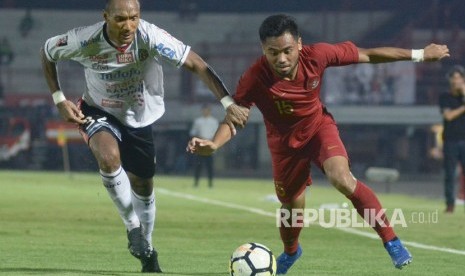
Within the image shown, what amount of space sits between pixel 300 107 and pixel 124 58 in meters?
1.47

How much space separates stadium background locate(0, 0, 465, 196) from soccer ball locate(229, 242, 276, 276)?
1160 inches

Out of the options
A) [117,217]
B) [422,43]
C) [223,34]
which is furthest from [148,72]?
[223,34]

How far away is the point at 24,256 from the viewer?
38.9ft

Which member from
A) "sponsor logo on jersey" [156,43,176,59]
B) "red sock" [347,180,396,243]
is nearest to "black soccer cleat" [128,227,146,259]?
"sponsor logo on jersey" [156,43,176,59]

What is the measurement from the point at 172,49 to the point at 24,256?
284 centimetres

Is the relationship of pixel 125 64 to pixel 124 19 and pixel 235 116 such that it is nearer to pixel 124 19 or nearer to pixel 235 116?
pixel 124 19

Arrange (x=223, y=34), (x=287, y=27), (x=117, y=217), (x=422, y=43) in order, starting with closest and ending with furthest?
(x=287, y=27) < (x=117, y=217) < (x=422, y=43) < (x=223, y=34)

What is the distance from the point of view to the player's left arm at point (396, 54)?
1032cm

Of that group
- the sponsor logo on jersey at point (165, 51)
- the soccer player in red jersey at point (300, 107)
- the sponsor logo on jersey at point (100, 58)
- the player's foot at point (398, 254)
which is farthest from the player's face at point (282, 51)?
the player's foot at point (398, 254)

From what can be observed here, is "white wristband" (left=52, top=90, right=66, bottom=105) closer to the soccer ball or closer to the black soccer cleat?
the black soccer cleat

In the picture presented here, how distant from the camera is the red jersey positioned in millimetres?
10188

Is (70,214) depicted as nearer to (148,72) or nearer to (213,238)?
(213,238)

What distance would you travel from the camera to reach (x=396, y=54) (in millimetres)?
10367

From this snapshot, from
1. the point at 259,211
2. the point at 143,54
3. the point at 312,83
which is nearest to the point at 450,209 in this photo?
the point at 259,211
